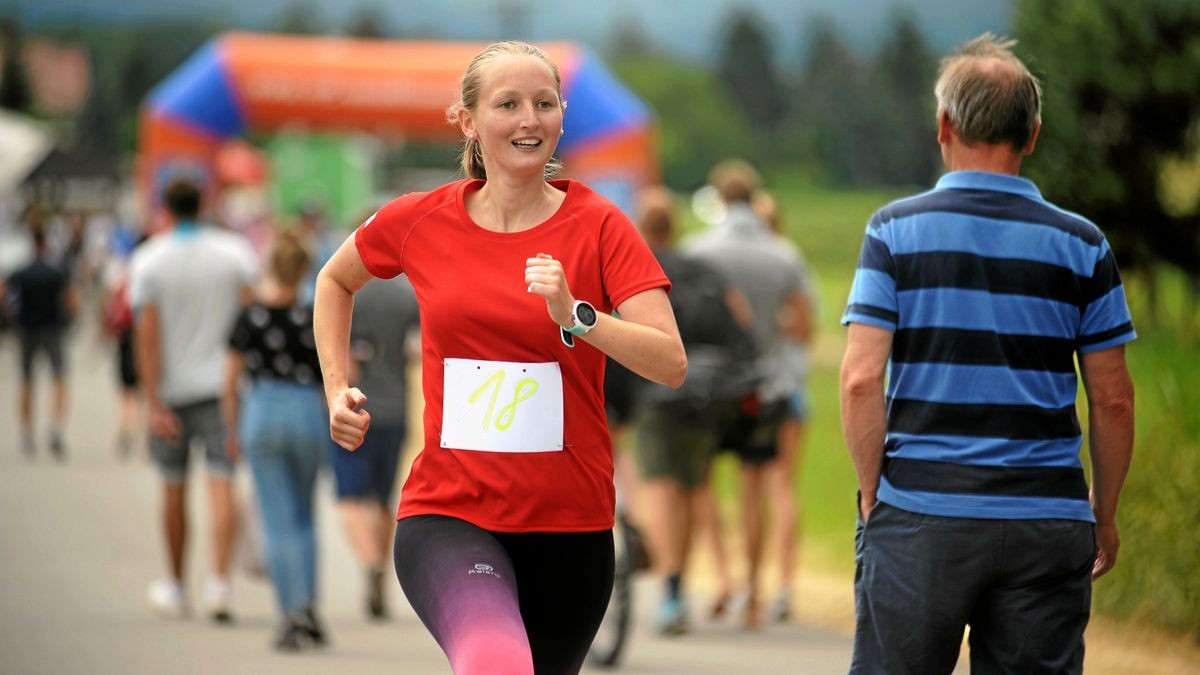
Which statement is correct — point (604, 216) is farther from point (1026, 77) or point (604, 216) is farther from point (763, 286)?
point (763, 286)

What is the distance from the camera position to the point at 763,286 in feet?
31.1

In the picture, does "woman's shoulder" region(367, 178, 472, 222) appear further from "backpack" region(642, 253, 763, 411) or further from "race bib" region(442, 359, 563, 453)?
"backpack" region(642, 253, 763, 411)

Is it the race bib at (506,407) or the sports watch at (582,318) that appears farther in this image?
the race bib at (506,407)

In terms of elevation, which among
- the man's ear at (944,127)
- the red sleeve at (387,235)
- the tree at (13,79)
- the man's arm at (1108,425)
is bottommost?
the man's arm at (1108,425)

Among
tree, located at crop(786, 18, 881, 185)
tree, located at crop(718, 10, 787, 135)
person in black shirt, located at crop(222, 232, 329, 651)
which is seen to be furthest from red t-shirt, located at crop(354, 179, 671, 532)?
tree, located at crop(718, 10, 787, 135)

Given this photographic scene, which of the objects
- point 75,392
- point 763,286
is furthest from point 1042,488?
point 75,392

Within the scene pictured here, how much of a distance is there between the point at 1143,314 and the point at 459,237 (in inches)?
366

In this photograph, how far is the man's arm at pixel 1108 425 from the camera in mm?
4324

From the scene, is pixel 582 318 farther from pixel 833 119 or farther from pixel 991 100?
pixel 833 119

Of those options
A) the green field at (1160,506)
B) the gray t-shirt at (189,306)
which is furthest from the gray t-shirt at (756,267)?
the gray t-shirt at (189,306)

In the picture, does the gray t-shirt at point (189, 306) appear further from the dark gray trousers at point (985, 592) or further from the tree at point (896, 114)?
the tree at point (896, 114)

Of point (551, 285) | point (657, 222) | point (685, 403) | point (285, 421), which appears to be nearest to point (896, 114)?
point (657, 222)

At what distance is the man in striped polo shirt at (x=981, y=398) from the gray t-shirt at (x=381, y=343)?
522 cm

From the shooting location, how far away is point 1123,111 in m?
15.0
